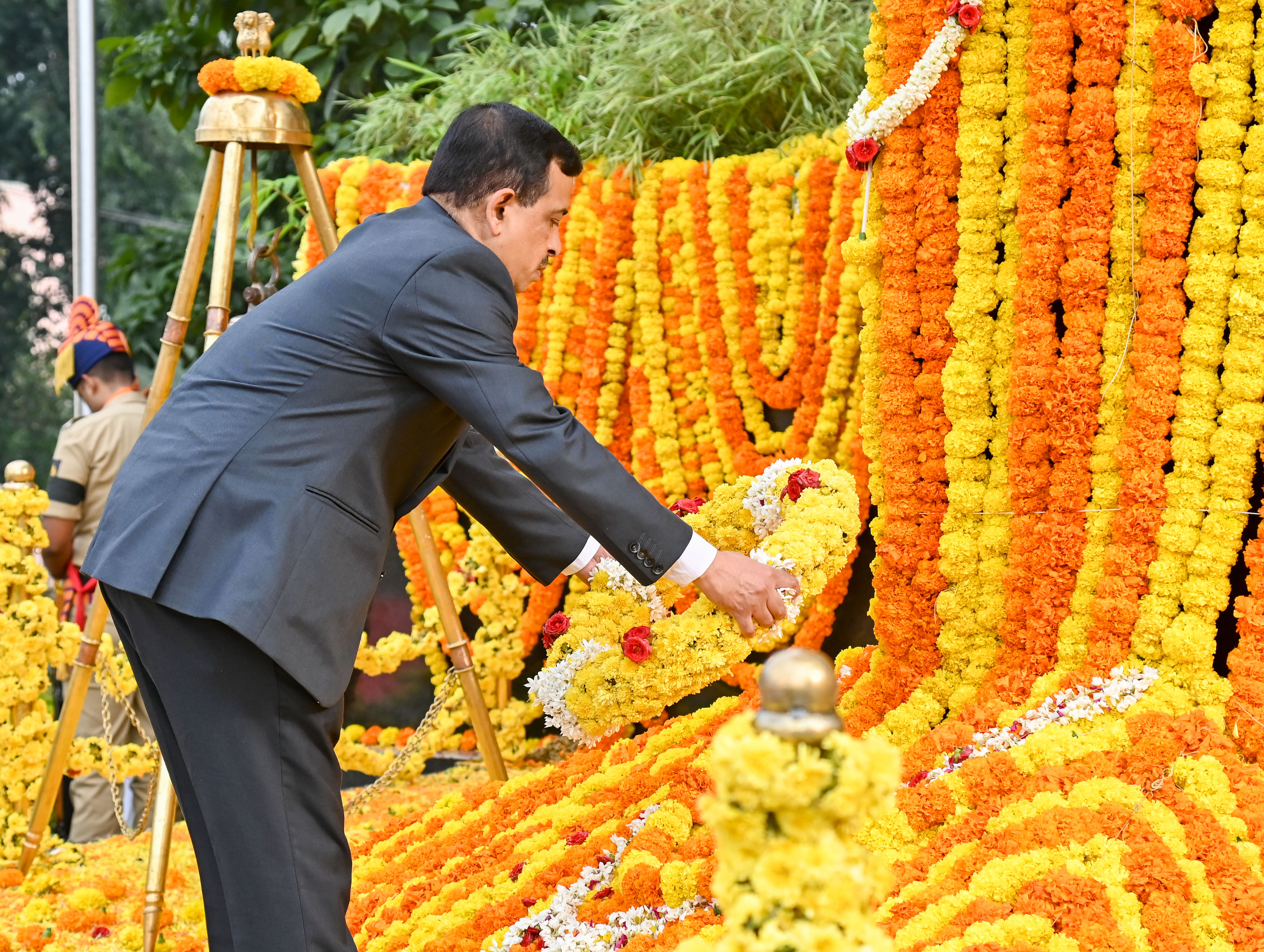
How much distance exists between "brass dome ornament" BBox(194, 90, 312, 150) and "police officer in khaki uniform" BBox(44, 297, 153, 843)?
144cm

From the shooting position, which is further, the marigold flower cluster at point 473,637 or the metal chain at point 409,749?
the marigold flower cluster at point 473,637

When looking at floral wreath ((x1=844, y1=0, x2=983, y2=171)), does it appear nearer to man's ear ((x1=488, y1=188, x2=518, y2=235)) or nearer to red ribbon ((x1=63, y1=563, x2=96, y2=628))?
man's ear ((x1=488, y1=188, x2=518, y2=235))

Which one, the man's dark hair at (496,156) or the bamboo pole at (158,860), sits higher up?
the man's dark hair at (496,156)

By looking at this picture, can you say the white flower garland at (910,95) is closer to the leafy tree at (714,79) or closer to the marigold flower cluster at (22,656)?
the leafy tree at (714,79)

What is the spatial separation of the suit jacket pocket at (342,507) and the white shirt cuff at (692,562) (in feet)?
1.81

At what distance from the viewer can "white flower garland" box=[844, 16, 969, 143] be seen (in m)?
2.90

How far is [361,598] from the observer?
6.91ft

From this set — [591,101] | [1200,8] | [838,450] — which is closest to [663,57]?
Result: [591,101]

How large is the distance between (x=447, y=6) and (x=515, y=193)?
4.66m

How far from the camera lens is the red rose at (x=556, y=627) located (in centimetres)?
270

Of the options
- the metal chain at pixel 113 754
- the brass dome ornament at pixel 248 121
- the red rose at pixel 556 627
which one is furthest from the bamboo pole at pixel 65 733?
the red rose at pixel 556 627

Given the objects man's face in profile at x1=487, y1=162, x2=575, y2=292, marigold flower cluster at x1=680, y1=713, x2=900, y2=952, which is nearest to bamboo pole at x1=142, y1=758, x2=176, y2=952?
man's face in profile at x1=487, y1=162, x2=575, y2=292

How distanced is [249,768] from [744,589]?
3.11 ft

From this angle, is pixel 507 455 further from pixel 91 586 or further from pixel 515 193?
pixel 91 586
